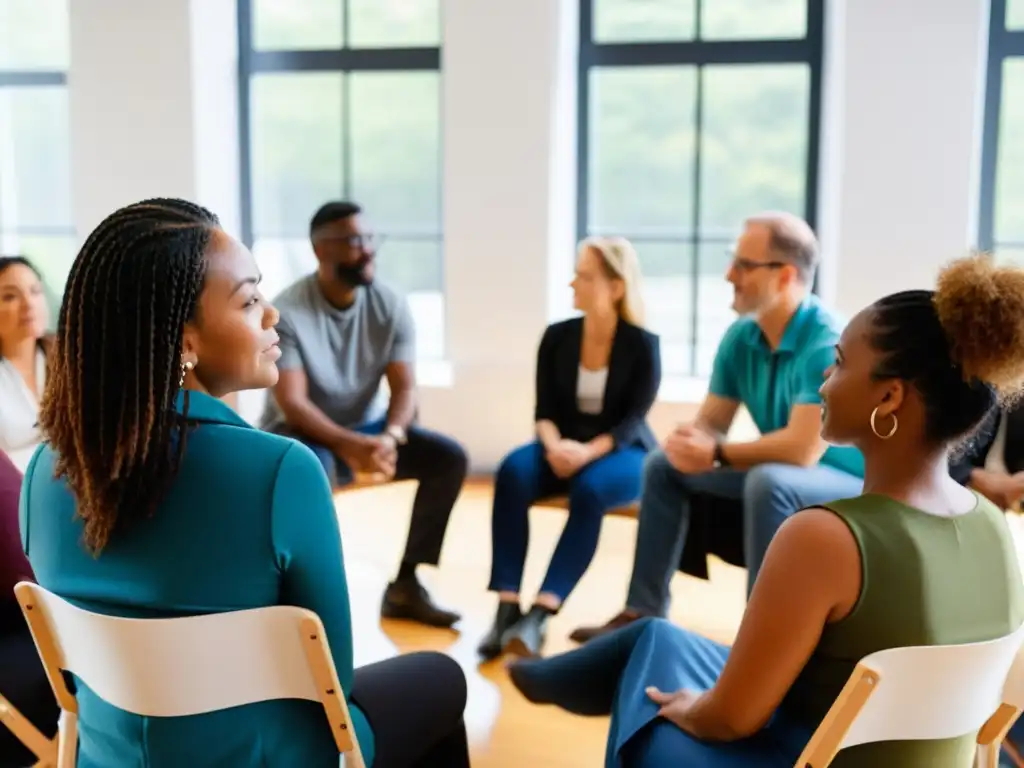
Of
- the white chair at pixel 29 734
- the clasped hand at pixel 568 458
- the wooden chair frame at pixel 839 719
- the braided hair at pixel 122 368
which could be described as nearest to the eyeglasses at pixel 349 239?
the clasped hand at pixel 568 458

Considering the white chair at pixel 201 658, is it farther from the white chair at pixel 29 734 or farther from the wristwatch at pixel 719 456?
the wristwatch at pixel 719 456

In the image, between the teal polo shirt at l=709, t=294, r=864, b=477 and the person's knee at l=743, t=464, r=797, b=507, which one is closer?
the person's knee at l=743, t=464, r=797, b=507

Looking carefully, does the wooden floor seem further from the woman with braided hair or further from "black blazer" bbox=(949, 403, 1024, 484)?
the woman with braided hair

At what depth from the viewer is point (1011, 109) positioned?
4.70 metres

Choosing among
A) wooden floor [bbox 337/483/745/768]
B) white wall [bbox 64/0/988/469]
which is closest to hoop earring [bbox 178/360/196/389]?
wooden floor [bbox 337/483/745/768]

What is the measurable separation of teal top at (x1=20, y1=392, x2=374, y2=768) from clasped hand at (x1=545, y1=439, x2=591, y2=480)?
1.82 metres

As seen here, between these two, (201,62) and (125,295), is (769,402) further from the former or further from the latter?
(201,62)

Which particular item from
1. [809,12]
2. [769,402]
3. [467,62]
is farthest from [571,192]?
[769,402]

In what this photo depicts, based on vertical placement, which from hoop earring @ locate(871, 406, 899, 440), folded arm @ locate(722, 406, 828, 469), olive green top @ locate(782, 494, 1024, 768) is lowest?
folded arm @ locate(722, 406, 828, 469)

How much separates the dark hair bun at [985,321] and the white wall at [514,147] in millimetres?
3017

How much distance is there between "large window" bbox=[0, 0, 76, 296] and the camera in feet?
18.3

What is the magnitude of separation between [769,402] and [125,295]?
2.02m

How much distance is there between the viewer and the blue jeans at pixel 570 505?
3072mm

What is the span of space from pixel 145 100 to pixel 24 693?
4.00m
